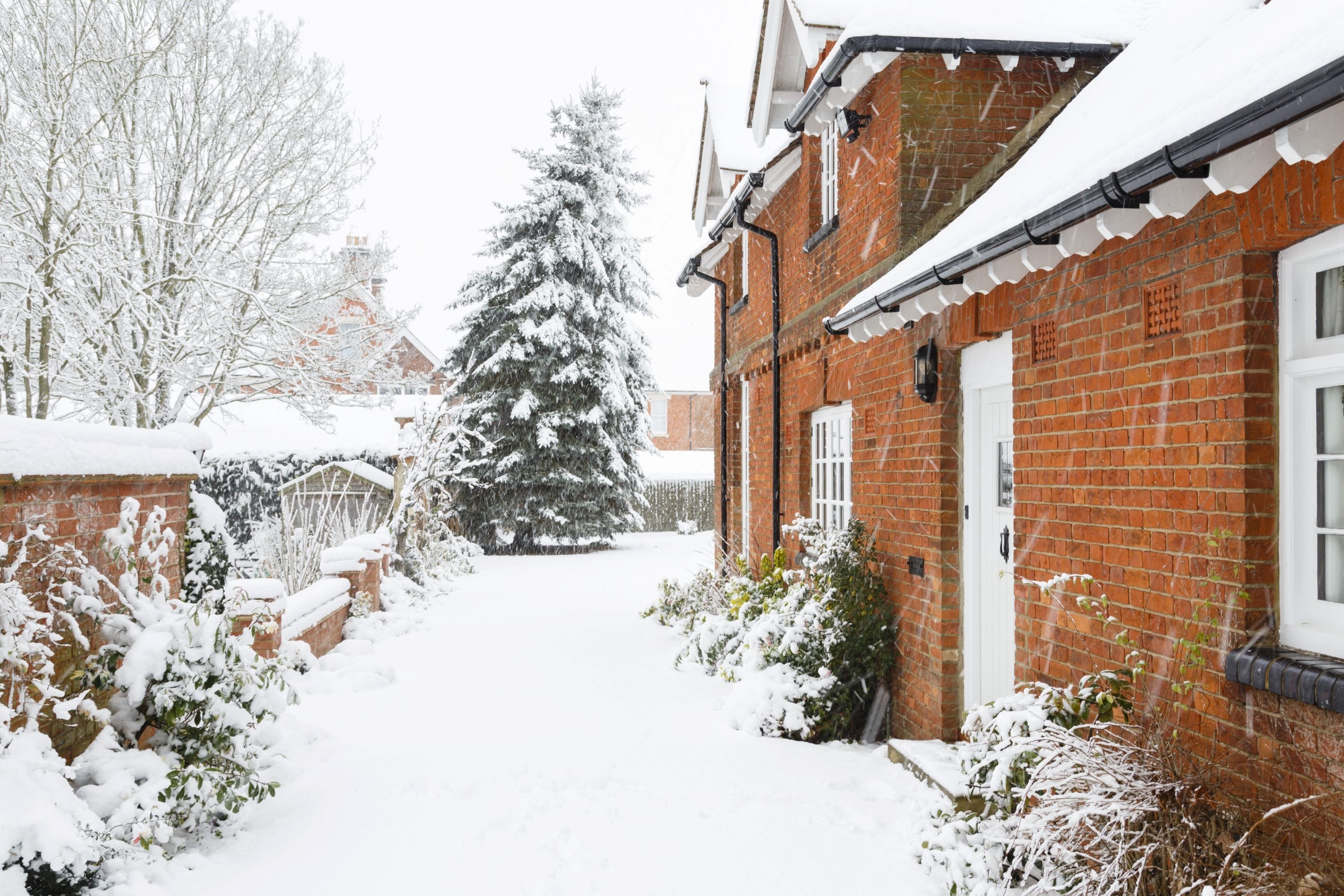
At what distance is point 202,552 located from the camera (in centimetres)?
577

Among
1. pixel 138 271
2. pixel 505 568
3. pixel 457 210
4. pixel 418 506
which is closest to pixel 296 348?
pixel 138 271

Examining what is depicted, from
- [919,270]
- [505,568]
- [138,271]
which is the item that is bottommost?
[505,568]

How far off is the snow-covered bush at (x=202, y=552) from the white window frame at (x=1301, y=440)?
223 inches

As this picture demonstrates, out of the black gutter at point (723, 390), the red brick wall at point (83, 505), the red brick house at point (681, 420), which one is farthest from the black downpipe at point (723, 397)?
the red brick house at point (681, 420)

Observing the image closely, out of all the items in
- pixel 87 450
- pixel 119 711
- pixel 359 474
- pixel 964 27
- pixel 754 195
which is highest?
pixel 754 195

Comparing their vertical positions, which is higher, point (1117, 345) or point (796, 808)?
point (1117, 345)

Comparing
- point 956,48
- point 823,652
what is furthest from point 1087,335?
point 823,652

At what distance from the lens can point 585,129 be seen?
73.3ft

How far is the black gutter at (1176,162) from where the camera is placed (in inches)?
92.0

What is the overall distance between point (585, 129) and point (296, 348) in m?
12.7

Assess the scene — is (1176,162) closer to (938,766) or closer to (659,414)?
(938,766)

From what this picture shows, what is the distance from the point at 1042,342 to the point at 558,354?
17.7 m

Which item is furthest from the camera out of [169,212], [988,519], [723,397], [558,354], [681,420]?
[681,420]

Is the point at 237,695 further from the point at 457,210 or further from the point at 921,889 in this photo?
the point at 457,210
